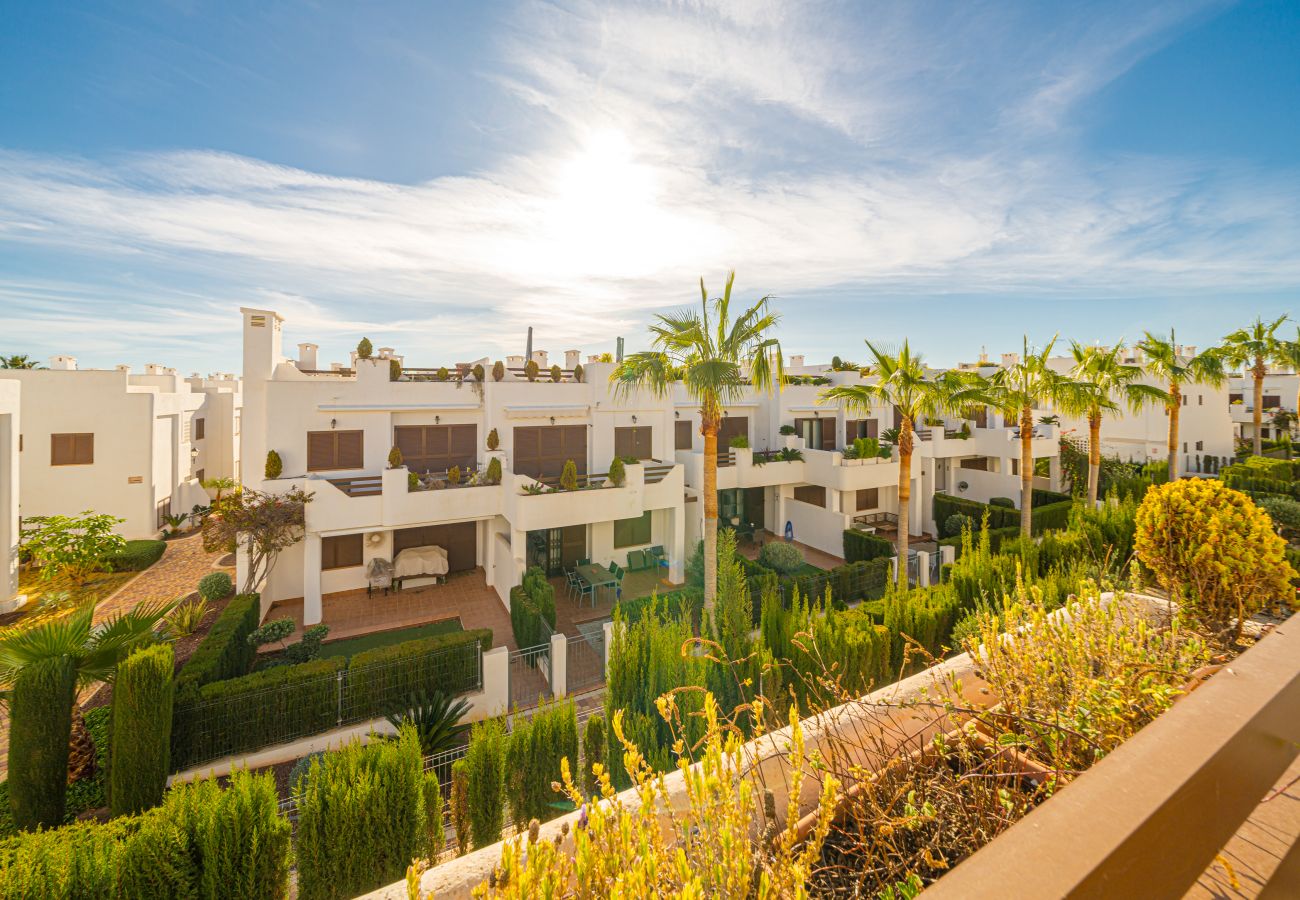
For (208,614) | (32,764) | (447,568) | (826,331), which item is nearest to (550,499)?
(447,568)

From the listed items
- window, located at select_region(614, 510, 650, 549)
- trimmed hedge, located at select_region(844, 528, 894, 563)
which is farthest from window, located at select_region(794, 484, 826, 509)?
window, located at select_region(614, 510, 650, 549)

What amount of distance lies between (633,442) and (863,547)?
9754 millimetres

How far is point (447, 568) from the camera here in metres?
18.7

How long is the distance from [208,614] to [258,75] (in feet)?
42.7

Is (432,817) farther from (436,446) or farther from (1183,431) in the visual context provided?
(1183,431)

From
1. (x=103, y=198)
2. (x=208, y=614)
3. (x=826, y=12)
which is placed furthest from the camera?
(x=208, y=614)

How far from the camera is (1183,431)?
35.2 metres

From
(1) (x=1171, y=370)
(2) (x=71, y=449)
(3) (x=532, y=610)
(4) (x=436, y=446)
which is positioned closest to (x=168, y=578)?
(2) (x=71, y=449)

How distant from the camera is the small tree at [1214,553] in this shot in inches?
278

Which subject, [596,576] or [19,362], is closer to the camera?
[596,576]

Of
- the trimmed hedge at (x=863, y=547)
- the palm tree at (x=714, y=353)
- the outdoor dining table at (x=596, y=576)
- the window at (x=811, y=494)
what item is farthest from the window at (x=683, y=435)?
the palm tree at (x=714, y=353)

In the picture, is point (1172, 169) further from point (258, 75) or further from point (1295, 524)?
point (258, 75)

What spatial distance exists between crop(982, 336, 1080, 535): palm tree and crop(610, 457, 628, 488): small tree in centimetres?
1235

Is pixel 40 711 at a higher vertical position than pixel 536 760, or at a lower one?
higher
